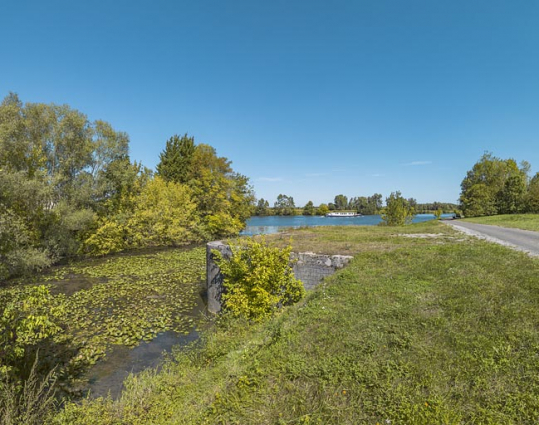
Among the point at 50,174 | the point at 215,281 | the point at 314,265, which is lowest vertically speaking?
the point at 215,281

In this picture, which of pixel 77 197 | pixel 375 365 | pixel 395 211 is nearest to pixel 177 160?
pixel 77 197

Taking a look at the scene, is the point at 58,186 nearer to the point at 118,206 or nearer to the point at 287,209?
the point at 118,206

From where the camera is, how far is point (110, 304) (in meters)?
9.58

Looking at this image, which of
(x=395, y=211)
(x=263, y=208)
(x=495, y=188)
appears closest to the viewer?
(x=395, y=211)

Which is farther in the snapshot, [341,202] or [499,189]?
[341,202]

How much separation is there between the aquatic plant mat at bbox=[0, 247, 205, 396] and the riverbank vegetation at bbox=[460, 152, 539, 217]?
39.3m

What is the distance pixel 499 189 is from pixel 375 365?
4582cm

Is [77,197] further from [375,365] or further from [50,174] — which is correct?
[375,365]

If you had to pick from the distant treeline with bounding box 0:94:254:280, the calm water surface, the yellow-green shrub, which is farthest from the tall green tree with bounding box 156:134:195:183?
the yellow-green shrub

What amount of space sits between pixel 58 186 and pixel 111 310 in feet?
39.3

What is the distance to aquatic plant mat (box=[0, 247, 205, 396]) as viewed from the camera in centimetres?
646

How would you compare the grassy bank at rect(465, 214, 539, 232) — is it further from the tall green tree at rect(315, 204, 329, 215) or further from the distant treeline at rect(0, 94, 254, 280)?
the tall green tree at rect(315, 204, 329, 215)

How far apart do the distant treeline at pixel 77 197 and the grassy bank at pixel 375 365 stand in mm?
11194

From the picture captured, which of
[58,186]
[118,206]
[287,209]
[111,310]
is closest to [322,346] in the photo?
[111,310]
